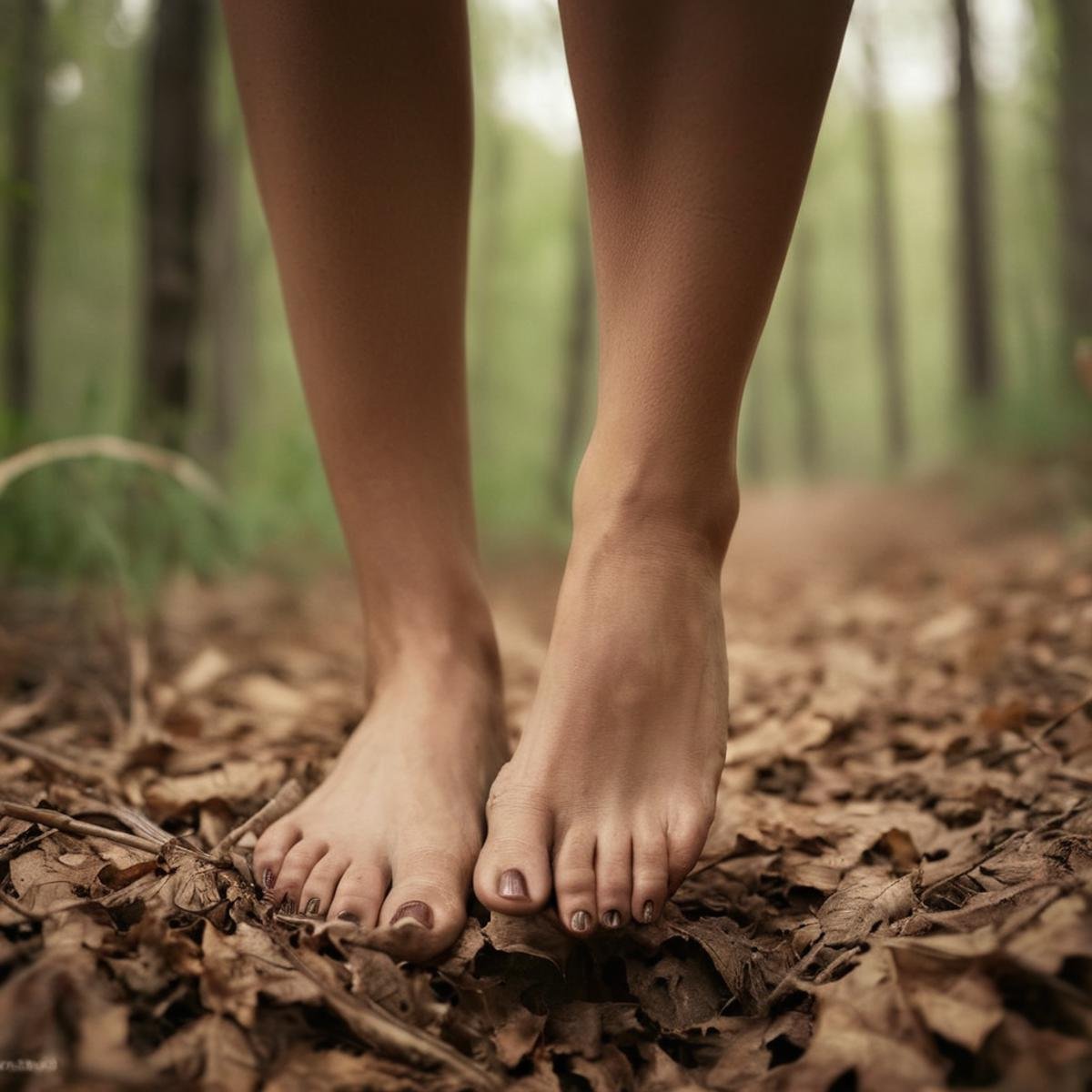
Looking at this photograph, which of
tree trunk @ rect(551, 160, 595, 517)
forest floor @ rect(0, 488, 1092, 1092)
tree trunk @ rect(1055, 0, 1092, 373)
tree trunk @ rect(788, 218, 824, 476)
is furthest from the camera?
tree trunk @ rect(788, 218, 824, 476)

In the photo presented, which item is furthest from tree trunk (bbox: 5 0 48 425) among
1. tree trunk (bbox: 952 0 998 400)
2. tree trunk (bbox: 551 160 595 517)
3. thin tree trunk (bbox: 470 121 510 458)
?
tree trunk (bbox: 952 0 998 400)

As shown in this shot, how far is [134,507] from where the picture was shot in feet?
7.85

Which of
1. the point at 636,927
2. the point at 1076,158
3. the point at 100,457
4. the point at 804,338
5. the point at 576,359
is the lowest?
the point at 636,927

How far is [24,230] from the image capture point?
21.8ft

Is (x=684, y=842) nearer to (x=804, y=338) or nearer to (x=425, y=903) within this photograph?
(x=425, y=903)

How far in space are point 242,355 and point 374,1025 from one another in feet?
36.4

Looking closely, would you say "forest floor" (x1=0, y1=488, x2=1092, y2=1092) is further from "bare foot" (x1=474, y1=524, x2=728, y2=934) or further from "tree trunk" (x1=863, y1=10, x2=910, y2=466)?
"tree trunk" (x1=863, y1=10, x2=910, y2=466)

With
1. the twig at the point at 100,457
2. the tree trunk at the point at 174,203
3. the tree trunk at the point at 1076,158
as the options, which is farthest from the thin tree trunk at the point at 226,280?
the tree trunk at the point at 1076,158

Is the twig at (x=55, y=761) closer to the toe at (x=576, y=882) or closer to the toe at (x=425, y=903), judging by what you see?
the toe at (x=425, y=903)

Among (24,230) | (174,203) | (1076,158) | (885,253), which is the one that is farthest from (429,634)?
(885,253)

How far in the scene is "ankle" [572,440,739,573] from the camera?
85cm

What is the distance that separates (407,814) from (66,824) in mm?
285

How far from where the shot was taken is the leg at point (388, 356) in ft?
2.96

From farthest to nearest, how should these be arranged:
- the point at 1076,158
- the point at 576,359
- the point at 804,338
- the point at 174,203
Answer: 1. the point at 804,338
2. the point at 576,359
3. the point at 1076,158
4. the point at 174,203
